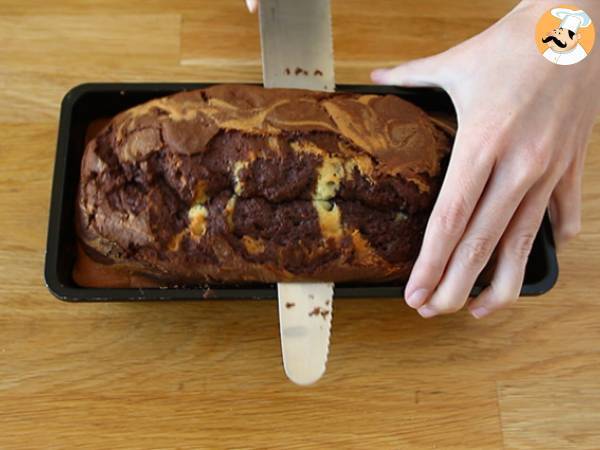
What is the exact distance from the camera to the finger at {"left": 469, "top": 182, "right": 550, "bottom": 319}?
104cm

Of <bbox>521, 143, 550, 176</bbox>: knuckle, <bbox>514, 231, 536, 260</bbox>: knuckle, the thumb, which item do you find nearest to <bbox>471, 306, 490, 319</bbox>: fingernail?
<bbox>514, 231, 536, 260</bbox>: knuckle

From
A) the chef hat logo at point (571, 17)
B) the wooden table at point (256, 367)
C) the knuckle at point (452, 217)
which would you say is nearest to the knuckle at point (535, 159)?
the knuckle at point (452, 217)

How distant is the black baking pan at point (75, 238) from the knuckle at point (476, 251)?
101mm

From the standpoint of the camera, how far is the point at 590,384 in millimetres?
1186

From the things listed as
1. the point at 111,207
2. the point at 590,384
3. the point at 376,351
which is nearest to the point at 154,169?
the point at 111,207

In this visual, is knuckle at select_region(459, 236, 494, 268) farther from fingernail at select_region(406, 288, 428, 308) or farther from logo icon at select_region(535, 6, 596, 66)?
logo icon at select_region(535, 6, 596, 66)

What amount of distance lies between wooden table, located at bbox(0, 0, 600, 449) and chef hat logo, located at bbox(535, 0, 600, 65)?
0.37m

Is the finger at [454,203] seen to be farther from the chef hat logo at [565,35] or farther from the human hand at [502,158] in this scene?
the chef hat logo at [565,35]

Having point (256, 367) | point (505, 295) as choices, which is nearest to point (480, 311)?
point (505, 295)

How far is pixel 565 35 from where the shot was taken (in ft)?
3.44

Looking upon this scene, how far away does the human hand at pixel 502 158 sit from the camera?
39.3 inches

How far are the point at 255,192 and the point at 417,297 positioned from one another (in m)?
0.31

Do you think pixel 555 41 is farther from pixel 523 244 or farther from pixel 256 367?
pixel 256 367

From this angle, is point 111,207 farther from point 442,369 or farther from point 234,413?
point 442,369
